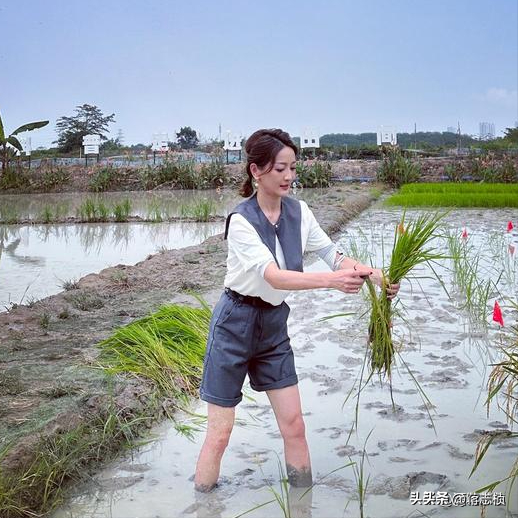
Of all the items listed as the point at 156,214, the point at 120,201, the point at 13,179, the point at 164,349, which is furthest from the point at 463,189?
the point at 164,349

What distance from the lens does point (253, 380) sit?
113 inches

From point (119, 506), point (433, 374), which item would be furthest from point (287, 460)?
point (433, 374)

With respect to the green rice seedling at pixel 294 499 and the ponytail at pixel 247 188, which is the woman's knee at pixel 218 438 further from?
the ponytail at pixel 247 188

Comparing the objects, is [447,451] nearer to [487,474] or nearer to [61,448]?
[487,474]

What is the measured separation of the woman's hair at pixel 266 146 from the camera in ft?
9.00

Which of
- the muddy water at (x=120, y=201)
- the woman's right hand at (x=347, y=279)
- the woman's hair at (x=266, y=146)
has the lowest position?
the muddy water at (x=120, y=201)

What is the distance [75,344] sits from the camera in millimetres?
4496

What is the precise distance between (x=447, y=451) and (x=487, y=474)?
0.24 meters

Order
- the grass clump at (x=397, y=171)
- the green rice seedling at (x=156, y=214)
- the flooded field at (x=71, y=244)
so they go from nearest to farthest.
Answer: the flooded field at (x=71, y=244), the green rice seedling at (x=156, y=214), the grass clump at (x=397, y=171)

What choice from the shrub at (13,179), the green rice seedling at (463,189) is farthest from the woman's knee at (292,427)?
the shrub at (13,179)

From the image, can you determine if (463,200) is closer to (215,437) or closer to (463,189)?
(463,189)

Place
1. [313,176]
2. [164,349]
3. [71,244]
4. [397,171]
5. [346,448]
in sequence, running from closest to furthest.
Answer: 1. [346,448]
2. [164,349]
3. [71,244]
4. [397,171]
5. [313,176]

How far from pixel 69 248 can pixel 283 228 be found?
7.42m

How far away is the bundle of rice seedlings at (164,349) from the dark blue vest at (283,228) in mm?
1275
